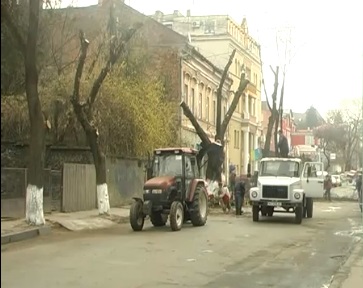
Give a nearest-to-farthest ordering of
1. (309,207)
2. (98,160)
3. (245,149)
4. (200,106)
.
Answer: (98,160)
(309,207)
(200,106)
(245,149)

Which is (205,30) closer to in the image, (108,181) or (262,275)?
(108,181)

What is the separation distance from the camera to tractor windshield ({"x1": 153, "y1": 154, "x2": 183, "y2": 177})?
2098cm

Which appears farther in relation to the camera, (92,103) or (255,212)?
(255,212)

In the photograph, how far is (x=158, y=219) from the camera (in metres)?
21.6

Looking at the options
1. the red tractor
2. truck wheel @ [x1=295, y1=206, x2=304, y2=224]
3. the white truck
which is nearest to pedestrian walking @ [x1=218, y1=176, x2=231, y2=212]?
the white truck

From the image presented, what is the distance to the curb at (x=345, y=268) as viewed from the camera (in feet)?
36.1

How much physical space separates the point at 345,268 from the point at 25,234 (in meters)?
8.77

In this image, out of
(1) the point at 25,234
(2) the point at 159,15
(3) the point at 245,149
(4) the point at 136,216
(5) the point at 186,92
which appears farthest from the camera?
(3) the point at 245,149

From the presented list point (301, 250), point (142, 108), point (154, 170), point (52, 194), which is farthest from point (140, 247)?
point (142, 108)

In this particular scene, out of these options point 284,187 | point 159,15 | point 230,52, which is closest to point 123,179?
point 284,187

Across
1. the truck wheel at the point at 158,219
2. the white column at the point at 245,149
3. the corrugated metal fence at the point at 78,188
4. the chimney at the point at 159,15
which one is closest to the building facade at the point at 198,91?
the chimney at the point at 159,15

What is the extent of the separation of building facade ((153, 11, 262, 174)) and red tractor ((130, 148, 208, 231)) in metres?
35.4

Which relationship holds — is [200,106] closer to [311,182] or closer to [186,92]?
[186,92]

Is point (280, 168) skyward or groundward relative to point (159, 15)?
groundward
